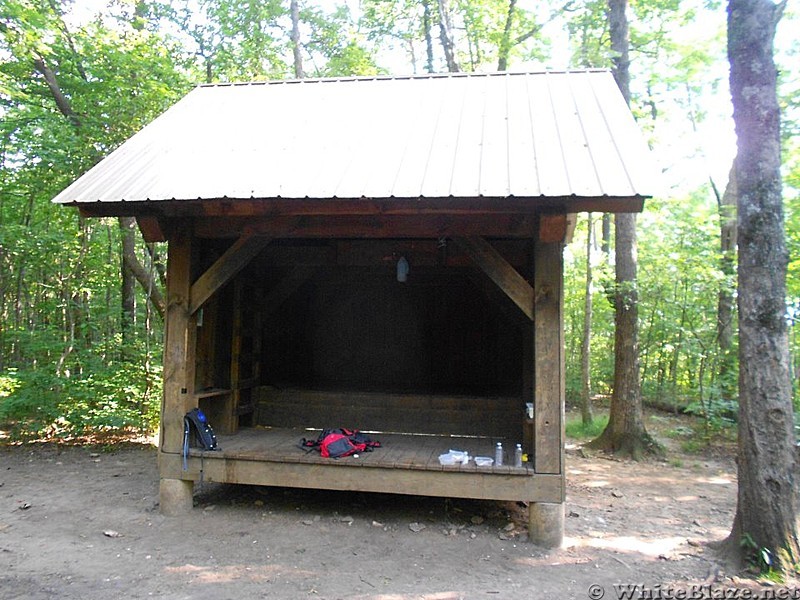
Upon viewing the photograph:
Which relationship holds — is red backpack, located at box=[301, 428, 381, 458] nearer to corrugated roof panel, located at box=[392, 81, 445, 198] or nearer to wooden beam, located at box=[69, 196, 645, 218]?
wooden beam, located at box=[69, 196, 645, 218]

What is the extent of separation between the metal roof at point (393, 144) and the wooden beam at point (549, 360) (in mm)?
734

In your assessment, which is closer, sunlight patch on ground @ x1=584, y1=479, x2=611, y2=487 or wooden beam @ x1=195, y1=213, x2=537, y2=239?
wooden beam @ x1=195, y1=213, x2=537, y2=239

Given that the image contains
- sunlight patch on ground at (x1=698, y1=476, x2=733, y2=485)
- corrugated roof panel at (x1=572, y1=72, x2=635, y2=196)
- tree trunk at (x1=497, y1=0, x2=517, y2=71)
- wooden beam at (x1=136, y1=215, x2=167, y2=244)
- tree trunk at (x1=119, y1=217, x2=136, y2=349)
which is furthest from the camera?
tree trunk at (x1=497, y1=0, x2=517, y2=71)

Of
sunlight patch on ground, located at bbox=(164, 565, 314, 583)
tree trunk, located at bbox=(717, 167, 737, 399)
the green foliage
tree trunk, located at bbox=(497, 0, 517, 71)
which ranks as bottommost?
the green foliage

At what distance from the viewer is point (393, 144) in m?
4.93

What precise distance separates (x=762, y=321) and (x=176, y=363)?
438cm

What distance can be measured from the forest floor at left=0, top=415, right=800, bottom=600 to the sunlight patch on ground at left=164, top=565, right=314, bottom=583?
13 mm

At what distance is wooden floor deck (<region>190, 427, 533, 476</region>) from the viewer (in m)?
4.45

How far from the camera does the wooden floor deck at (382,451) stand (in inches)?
175

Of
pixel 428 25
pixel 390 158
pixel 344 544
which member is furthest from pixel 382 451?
Answer: pixel 428 25

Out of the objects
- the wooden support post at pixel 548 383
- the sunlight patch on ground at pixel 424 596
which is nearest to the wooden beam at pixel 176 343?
the sunlight patch on ground at pixel 424 596

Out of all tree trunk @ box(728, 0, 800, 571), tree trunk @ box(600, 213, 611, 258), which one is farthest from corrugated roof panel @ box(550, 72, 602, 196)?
tree trunk @ box(600, 213, 611, 258)

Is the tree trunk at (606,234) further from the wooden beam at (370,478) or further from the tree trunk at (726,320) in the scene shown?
the wooden beam at (370,478)

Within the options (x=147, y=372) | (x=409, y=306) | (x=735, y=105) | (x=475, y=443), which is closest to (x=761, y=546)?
(x=475, y=443)
